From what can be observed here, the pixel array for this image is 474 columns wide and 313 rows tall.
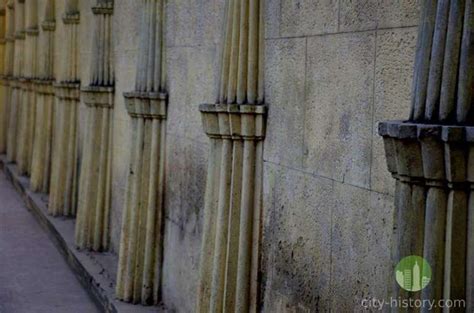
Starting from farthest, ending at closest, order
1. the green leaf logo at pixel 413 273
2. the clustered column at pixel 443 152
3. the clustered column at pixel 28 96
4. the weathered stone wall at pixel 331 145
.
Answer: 1. the clustered column at pixel 28 96
2. the weathered stone wall at pixel 331 145
3. the green leaf logo at pixel 413 273
4. the clustered column at pixel 443 152

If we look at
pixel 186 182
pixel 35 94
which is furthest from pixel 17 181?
pixel 186 182

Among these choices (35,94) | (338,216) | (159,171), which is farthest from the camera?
(35,94)

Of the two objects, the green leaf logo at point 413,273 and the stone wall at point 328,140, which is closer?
the green leaf logo at point 413,273

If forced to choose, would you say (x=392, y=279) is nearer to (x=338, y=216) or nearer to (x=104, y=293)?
(x=338, y=216)

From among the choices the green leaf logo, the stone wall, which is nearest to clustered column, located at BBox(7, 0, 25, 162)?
the stone wall

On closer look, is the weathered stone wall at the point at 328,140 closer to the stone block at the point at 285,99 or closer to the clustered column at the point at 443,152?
the stone block at the point at 285,99

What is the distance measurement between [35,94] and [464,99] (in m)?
18.5

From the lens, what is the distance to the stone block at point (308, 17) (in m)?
5.57

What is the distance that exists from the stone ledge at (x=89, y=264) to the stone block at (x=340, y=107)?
14.0ft

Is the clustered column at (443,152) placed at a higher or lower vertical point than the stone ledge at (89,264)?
higher

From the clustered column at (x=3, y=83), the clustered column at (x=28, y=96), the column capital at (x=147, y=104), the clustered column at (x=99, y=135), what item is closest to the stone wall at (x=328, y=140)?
the column capital at (x=147, y=104)

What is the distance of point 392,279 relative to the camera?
409 cm

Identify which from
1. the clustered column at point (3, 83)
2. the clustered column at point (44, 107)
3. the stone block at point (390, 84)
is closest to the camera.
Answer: the stone block at point (390, 84)

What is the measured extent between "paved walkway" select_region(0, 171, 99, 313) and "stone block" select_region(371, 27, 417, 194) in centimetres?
665
